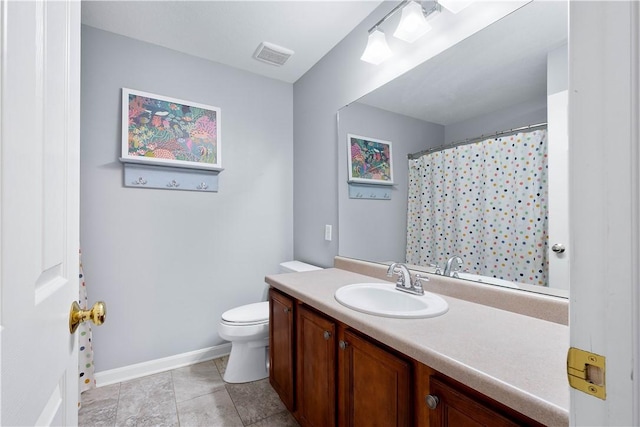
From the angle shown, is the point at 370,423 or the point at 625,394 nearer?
the point at 625,394

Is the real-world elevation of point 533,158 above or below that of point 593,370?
above

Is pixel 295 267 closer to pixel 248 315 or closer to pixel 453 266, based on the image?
pixel 248 315

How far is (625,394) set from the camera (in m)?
0.34

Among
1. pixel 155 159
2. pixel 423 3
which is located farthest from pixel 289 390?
pixel 423 3

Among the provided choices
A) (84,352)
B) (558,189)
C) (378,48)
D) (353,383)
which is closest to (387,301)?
(353,383)

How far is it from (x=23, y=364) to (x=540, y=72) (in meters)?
1.61

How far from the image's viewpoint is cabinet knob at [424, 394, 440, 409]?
2.57 feet

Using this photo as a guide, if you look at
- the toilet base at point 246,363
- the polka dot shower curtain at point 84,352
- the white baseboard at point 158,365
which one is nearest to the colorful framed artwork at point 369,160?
the toilet base at point 246,363

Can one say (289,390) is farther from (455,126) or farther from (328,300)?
(455,126)

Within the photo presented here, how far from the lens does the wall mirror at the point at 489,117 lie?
104 centimetres

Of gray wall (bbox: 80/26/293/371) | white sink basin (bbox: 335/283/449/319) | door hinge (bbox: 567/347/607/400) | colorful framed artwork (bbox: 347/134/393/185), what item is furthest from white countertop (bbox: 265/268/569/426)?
gray wall (bbox: 80/26/293/371)

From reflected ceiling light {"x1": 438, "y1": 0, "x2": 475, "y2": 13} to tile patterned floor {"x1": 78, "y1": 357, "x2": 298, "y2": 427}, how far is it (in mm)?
2308

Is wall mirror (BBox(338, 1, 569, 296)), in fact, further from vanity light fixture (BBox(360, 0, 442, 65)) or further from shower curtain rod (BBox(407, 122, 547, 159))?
vanity light fixture (BBox(360, 0, 442, 65))

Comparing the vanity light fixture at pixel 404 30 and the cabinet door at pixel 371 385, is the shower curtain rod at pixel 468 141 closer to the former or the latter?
the vanity light fixture at pixel 404 30
